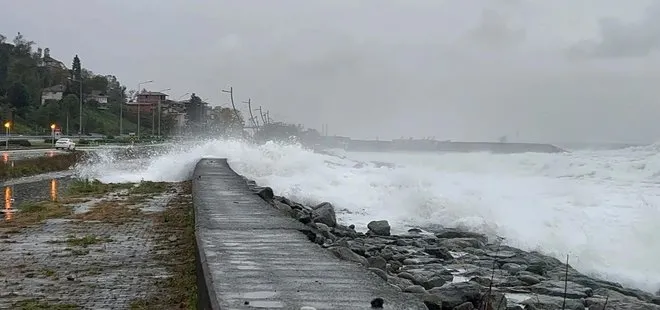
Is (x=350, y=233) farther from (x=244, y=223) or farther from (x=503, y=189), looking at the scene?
(x=503, y=189)

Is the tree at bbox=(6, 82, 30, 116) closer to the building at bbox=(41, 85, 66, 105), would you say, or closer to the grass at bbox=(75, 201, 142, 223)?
the building at bbox=(41, 85, 66, 105)

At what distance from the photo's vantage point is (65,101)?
81.7m

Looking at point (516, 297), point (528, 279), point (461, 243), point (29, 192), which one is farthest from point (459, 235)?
point (29, 192)

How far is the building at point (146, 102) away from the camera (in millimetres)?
127075

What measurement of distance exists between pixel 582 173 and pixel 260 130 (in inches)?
2167

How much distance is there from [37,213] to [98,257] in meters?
6.14

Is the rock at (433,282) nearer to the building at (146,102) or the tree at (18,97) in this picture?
the tree at (18,97)

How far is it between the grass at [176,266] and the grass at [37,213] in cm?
209

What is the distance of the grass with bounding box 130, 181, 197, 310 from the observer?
650 centimetres

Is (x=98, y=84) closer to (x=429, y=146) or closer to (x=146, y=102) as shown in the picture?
(x=146, y=102)

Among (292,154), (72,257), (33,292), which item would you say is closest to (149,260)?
(72,257)

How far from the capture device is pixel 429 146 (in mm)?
108312

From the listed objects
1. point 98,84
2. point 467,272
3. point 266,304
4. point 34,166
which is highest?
point 98,84

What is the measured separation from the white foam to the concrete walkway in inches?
217
